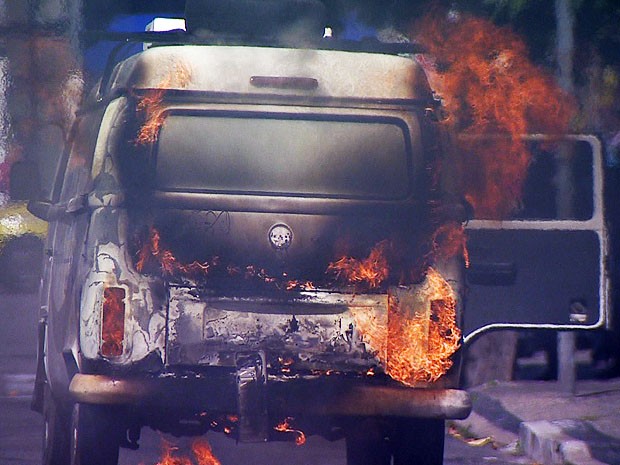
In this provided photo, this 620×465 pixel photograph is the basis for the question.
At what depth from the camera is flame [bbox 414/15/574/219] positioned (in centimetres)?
835

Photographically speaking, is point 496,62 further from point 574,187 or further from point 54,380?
point 54,380

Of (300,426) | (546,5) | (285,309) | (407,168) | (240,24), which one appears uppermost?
(546,5)

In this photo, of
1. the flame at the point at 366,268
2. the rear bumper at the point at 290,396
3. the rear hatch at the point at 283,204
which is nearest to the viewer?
the rear bumper at the point at 290,396

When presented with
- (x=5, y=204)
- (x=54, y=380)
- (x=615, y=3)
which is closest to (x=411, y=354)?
(x=54, y=380)

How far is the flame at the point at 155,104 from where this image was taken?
695 cm

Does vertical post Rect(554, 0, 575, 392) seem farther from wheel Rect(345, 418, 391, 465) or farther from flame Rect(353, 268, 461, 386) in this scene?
wheel Rect(345, 418, 391, 465)

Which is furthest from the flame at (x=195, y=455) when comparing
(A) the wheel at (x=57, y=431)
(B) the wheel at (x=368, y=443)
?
(B) the wheel at (x=368, y=443)

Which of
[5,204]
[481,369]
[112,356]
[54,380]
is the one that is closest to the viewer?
[112,356]

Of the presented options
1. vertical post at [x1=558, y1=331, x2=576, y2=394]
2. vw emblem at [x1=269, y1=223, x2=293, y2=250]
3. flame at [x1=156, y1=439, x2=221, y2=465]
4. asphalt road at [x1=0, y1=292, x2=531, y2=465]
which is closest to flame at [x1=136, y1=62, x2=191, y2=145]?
vw emblem at [x1=269, y1=223, x2=293, y2=250]

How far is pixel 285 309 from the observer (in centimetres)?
687

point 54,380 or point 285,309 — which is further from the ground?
point 285,309

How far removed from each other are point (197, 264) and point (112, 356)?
63 cm

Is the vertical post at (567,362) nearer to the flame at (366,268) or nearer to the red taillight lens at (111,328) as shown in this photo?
the flame at (366,268)

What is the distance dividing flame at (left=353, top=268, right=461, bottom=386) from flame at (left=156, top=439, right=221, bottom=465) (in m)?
2.08
